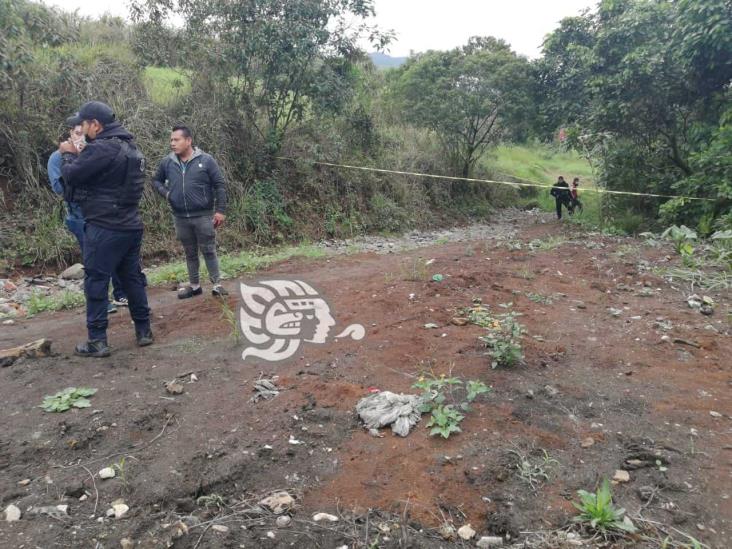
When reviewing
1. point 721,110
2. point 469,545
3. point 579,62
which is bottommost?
point 469,545

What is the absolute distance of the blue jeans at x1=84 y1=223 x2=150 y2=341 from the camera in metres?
3.28

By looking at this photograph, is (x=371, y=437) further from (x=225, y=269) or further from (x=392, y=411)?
(x=225, y=269)

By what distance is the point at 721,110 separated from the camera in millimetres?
8469

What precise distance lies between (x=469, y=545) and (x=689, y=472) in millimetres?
1053

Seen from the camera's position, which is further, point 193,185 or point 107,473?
point 193,185

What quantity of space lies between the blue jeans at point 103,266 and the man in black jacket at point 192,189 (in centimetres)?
86

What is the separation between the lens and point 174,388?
116 inches

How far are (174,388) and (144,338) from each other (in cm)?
Answer: 85

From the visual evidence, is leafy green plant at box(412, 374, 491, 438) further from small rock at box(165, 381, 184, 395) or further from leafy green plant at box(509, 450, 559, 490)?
small rock at box(165, 381, 184, 395)

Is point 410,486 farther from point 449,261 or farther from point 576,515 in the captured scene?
point 449,261

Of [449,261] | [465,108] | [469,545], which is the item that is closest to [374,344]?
[469,545]

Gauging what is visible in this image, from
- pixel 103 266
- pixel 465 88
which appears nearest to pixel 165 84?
pixel 103 266

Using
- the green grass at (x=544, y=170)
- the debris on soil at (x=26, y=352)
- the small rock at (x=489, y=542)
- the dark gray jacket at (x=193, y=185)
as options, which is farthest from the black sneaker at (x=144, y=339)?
the green grass at (x=544, y=170)

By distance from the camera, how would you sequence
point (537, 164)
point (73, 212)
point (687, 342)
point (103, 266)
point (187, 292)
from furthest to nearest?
point (537, 164) → point (187, 292) → point (73, 212) → point (687, 342) → point (103, 266)
